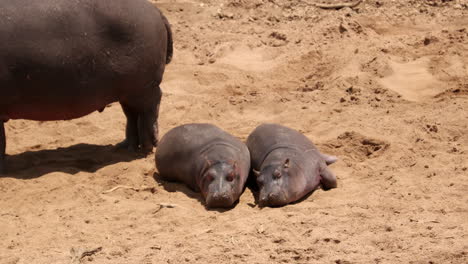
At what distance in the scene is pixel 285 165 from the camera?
609 cm

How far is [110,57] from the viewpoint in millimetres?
6586

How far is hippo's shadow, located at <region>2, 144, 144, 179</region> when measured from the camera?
6.76 m

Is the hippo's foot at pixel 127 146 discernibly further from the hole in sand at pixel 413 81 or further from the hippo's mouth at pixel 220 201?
the hole in sand at pixel 413 81

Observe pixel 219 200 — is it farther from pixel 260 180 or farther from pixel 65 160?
pixel 65 160

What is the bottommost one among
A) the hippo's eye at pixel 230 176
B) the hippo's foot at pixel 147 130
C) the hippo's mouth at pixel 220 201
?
the hippo's foot at pixel 147 130

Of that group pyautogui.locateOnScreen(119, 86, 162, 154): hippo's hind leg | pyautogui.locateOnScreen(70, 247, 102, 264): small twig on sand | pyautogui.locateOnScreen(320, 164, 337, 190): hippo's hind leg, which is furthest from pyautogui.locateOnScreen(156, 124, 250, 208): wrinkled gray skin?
pyautogui.locateOnScreen(70, 247, 102, 264): small twig on sand

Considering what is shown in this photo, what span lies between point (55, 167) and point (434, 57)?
4270mm

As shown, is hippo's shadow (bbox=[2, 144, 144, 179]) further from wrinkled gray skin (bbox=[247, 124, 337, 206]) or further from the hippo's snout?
the hippo's snout

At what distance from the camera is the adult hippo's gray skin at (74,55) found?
6270mm

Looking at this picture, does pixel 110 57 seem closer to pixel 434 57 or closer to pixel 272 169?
pixel 272 169

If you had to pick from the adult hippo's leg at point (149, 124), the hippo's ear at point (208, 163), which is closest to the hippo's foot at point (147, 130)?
the adult hippo's leg at point (149, 124)

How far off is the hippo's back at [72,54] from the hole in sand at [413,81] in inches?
104

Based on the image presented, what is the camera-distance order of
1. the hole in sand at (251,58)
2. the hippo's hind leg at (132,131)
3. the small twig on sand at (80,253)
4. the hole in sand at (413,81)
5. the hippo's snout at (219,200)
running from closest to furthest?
the small twig on sand at (80,253), the hippo's snout at (219,200), the hippo's hind leg at (132,131), the hole in sand at (413,81), the hole in sand at (251,58)

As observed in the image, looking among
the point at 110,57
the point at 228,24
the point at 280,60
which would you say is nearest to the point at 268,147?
the point at 110,57
